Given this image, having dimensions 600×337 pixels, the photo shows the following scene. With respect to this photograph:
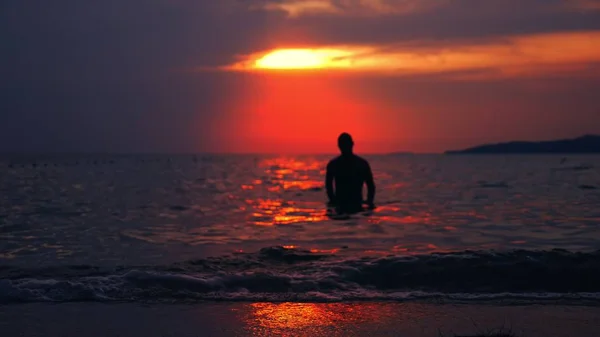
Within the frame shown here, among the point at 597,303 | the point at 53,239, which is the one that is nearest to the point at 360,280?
the point at 597,303

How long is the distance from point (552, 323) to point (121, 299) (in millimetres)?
4319

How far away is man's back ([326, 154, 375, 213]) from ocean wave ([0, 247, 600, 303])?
12.3 ft

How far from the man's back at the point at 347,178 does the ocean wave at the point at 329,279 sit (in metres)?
3.74

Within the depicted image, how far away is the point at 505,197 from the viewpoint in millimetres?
20484

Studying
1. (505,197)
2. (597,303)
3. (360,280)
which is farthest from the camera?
(505,197)

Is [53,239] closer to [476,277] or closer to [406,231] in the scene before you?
[406,231]

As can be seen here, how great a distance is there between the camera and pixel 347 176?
12.8 metres

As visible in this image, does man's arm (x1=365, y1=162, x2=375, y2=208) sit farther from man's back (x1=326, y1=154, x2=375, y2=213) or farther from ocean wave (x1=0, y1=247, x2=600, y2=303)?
ocean wave (x1=0, y1=247, x2=600, y2=303)

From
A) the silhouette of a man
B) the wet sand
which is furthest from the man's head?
the wet sand

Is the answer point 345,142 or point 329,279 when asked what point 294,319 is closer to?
point 329,279

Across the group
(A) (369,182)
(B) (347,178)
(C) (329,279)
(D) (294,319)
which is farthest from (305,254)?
(A) (369,182)

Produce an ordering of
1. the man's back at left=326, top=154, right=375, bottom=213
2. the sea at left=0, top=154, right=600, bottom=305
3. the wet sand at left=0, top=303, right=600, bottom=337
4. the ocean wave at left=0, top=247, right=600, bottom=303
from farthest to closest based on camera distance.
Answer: the man's back at left=326, top=154, right=375, bottom=213 < the sea at left=0, top=154, right=600, bottom=305 < the ocean wave at left=0, top=247, right=600, bottom=303 < the wet sand at left=0, top=303, right=600, bottom=337

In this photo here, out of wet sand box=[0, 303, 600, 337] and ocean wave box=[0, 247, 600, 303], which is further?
ocean wave box=[0, 247, 600, 303]

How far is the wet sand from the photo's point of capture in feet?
17.4
